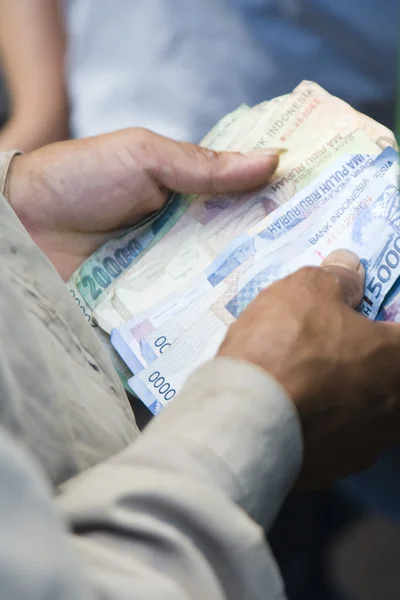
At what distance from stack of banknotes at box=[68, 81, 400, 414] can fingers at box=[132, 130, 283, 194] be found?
3cm

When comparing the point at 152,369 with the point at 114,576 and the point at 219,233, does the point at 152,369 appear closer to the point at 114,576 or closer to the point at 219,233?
the point at 219,233

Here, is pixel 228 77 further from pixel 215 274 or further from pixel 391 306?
pixel 391 306

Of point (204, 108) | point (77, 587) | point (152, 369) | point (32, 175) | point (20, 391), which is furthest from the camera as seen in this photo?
point (204, 108)

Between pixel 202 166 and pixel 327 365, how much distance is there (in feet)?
1.22

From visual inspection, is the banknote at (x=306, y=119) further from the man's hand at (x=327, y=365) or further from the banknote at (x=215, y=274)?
the man's hand at (x=327, y=365)

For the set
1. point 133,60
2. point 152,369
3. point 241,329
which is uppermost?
point 133,60

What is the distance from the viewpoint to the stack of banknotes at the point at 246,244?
0.70m

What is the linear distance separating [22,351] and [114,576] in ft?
0.48

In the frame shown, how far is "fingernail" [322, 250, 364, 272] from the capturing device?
659 millimetres

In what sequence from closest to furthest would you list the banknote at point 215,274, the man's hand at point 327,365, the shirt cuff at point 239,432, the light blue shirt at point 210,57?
1. the shirt cuff at point 239,432
2. the man's hand at point 327,365
3. the banknote at point 215,274
4. the light blue shirt at point 210,57

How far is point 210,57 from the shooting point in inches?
38.2

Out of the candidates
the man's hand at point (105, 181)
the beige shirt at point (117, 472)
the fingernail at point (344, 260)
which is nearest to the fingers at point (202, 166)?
the man's hand at point (105, 181)

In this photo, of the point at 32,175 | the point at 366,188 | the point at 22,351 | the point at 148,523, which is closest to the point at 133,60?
the point at 32,175

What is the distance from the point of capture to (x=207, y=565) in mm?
305
